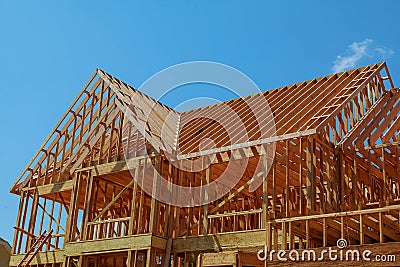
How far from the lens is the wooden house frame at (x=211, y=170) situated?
1958cm

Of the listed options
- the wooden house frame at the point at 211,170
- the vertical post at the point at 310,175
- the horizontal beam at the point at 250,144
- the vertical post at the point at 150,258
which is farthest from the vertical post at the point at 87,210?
the vertical post at the point at 310,175

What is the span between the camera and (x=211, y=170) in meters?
22.1

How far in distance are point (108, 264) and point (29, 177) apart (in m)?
5.08

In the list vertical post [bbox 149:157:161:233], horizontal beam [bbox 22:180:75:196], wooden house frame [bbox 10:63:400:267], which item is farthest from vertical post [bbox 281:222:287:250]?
horizontal beam [bbox 22:180:75:196]

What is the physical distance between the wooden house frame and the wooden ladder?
266 mm

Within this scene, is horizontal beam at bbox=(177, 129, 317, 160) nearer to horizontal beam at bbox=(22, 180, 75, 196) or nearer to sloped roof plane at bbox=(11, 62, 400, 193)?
sloped roof plane at bbox=(11, 62, 400, 193)

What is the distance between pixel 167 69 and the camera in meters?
25.0

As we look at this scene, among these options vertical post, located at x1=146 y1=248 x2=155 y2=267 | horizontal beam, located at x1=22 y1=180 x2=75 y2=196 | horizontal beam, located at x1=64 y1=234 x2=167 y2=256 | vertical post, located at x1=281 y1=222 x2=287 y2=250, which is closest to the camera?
vertical post, located at x1=281 y1=222 x2=287 y2=250

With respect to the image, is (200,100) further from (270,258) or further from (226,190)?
(270,258)

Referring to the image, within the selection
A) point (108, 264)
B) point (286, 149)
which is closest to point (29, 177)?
point (108, 264)

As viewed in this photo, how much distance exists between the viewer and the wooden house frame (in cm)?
1958

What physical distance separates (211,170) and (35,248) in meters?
7.64

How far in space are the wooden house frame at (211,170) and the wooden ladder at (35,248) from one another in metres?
0.27

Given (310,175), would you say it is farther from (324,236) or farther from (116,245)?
(116,245)
